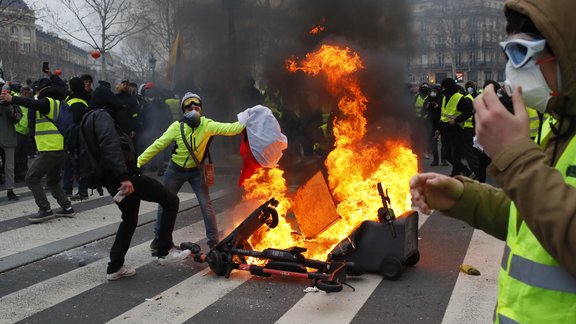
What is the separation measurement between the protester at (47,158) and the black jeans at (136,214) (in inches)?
113

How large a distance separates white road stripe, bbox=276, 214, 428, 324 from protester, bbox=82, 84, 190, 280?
1728 mm

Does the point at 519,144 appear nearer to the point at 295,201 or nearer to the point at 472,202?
the point at 472,202

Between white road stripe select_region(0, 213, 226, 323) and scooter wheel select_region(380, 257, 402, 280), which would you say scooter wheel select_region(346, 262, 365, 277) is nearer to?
scooter wheel select_region(380, 257, 402, 280)

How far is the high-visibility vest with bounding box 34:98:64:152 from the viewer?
24.9 ft

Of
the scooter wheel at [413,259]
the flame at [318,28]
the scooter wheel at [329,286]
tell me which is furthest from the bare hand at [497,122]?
the flame at [318,28]

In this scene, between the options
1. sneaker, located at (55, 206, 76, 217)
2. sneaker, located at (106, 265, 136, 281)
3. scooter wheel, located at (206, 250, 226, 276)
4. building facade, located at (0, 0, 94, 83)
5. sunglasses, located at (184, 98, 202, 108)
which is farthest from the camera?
building facade, located at (0, 0, 94, 83)

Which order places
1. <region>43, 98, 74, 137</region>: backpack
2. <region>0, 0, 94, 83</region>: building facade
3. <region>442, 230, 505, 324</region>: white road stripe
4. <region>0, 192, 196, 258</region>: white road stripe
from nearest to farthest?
<region>442, 230, 505, 324</region>: white road stripe, <region>0, 192, 196, 258</region>: white road stripe, <region>43, 98, 74, 137</region>: backpack, <region>0, 0, 94, 83</region>: building facade

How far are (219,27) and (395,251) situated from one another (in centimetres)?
681

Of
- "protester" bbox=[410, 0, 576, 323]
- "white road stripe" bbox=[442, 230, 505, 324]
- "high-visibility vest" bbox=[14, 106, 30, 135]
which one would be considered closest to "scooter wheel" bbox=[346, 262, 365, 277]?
"white road stripe" bbox=[442, 230, 505, 324]

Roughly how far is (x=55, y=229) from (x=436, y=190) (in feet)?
21.3

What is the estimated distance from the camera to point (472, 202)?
1804mm

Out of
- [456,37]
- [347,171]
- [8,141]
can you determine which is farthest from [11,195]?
[456,37]

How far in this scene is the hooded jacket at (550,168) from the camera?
1.26 meters

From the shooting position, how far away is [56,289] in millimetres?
4875
